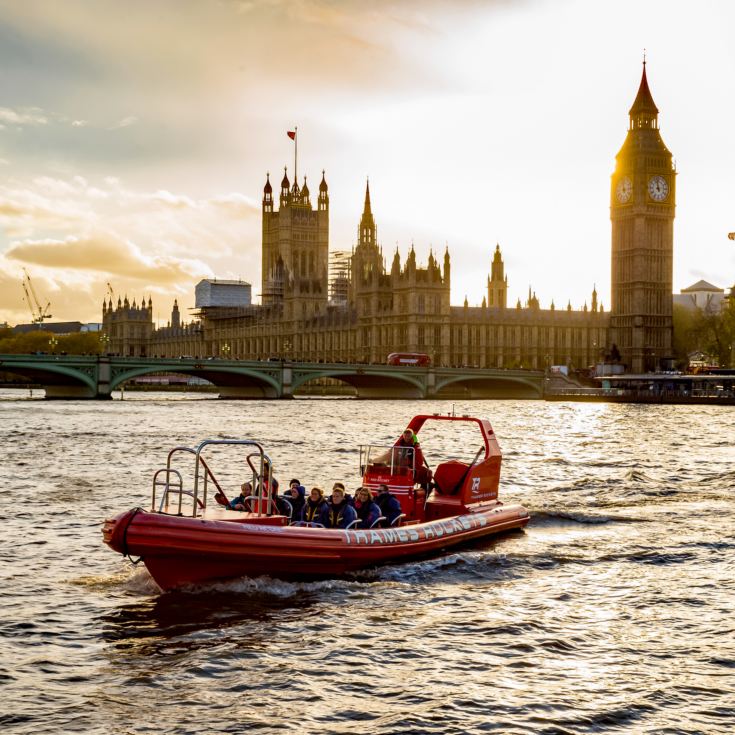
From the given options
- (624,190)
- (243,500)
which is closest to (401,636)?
(243,500)

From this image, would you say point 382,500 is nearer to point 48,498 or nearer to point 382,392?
point 48,498

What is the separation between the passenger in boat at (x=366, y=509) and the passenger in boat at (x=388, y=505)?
611 millimetres

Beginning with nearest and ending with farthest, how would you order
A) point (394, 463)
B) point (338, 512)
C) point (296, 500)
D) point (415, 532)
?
point (338, 512), point (296, 500), point (415, 532), point (394, 463)

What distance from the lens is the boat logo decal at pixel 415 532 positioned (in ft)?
67.8

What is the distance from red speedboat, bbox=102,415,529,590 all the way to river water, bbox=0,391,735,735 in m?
0.45

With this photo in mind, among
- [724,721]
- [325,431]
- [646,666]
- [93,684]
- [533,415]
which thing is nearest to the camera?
[724,721]

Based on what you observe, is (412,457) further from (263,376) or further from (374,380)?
(374,380)

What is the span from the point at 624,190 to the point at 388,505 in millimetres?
→ 159343

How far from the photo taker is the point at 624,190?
570 ft

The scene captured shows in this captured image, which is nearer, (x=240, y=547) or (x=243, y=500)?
(x=240, y=547)

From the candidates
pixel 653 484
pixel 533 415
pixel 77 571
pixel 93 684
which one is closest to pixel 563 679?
pixel 93 684

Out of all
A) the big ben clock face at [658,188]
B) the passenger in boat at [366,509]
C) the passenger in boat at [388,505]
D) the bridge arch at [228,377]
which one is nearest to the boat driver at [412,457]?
the passenger in boat at [388,505]

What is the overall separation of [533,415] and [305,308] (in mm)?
108530

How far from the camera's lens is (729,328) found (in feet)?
445
